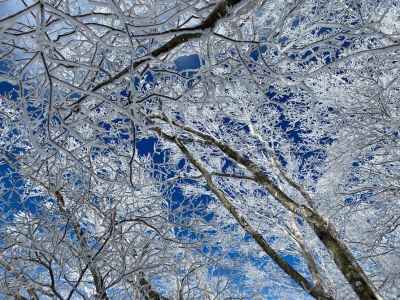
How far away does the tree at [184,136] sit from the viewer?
5.37ft

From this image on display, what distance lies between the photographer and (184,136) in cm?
622

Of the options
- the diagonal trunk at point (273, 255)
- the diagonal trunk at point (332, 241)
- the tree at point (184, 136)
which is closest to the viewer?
the tree at point (184, 136)

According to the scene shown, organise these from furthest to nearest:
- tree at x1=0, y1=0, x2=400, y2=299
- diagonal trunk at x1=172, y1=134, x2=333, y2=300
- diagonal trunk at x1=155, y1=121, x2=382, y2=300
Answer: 1. diagonal trunk at x1=172, y1=134, x2=333, y2=300
2. diagonal trunk at x1=155, y1=121, x2=382, y2=300
3. tree at x1=0, y1=0, x2=400, y2=299

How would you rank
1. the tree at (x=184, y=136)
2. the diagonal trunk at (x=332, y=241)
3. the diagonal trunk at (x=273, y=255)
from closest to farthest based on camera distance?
the tree at (x=184, y=136) < the diagonal trunk at (x=332, y=241) < the diagonal trunk at (x=273, y=255)

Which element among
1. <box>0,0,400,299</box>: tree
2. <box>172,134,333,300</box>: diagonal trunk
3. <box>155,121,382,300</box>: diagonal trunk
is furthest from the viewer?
<box>172,134,333,300</box>: diagonal trunk

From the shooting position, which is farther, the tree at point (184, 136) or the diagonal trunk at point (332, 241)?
the diagonal trunk at point (332, 241)

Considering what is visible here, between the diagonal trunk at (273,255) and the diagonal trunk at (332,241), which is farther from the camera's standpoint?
the diagonal trunk at (273,255)

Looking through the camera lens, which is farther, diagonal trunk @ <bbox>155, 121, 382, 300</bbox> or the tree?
diagonal trunk @ <bbox>155, 121, 382, 300</bbox>

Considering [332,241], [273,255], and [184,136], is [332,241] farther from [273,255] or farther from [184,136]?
[184,136]

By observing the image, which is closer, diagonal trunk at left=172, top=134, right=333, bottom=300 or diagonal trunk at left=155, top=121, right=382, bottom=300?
diagonal trunk at left=155, top=121, right=382, bottom=300

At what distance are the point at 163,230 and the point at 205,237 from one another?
2.05 feet

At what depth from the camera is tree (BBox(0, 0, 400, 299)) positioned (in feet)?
5.37

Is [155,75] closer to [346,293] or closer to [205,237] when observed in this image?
[205,237]

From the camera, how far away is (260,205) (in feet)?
28.5
